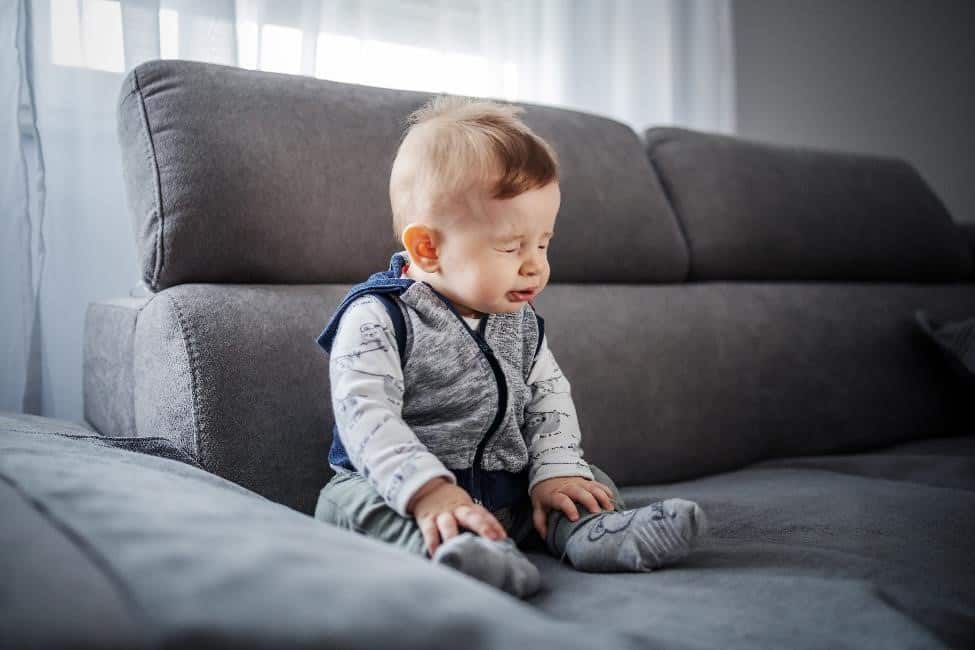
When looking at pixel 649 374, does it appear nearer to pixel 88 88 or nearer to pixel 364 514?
pixel 364 514

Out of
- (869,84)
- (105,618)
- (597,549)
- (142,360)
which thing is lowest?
(597,549)

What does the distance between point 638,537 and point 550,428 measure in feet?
0.85

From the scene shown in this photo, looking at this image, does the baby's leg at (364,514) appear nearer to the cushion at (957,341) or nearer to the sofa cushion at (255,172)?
the sofa cushion at (255,172)

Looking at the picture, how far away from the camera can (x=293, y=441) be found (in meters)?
1.10

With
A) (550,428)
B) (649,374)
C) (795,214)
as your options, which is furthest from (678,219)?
(550,428)

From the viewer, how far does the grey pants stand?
0.88 metres

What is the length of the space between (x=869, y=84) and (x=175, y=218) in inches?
128

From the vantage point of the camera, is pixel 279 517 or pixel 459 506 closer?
pixel 279 517

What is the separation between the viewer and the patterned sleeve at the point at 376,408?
0.87 meters

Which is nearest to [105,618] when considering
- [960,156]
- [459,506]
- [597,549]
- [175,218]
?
[459,506]

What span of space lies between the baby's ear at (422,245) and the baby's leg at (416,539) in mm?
280

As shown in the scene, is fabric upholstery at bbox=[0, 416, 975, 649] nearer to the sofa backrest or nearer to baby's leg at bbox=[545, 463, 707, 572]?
baby's leg at bbox=[545, 463, 707, 572]

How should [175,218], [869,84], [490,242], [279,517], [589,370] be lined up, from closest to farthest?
1. [279,517]
2. [490,242]
3. [175,218]
4. [589,370]
5. [869,84]

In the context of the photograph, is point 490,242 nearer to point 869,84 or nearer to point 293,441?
point 293,441
